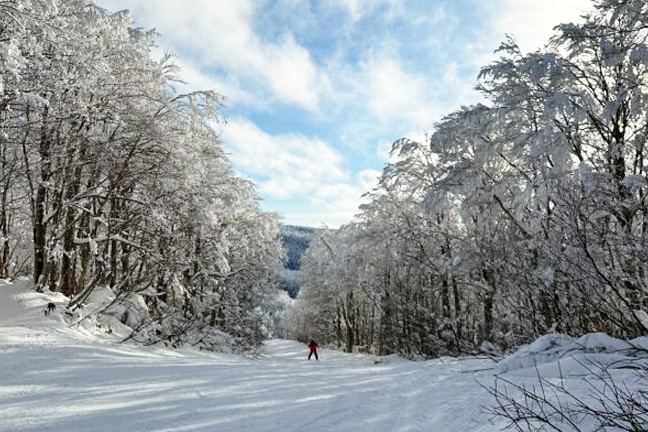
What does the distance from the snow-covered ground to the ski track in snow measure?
1cm

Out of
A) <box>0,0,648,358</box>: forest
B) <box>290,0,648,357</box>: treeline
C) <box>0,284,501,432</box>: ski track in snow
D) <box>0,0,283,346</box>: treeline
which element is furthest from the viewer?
<box>0,0,283,346</box>: treeline

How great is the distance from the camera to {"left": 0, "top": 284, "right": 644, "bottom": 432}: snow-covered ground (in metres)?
4.13

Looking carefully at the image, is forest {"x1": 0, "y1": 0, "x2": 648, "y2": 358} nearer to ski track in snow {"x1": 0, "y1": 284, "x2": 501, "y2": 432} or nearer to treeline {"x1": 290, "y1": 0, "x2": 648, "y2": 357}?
treeline {"x1": 290, "y1": 0, "x2": 648, "y2": 357}

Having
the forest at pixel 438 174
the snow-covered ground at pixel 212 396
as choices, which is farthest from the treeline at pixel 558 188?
the snow-covered ground at pixel 212 396

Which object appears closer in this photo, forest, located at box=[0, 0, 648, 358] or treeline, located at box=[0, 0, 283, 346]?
forest, located at box=[0, 0, 648, 358]

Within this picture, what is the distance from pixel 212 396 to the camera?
5.21m

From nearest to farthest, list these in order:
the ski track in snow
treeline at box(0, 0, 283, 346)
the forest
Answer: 1. the ski track in snow
2. the forest
3. treeline at box(0, 0, 283, 346)

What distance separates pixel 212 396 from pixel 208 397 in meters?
0.07

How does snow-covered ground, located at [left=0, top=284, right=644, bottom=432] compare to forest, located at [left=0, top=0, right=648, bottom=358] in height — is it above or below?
below

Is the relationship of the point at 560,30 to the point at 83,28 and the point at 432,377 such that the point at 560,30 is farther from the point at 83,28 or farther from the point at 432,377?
the point at 83,28

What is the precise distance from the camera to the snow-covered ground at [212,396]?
4129 millimetres

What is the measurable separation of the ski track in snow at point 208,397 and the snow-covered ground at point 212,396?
1 centimetres

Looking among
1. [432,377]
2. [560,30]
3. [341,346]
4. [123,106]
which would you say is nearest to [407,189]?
[560,30]

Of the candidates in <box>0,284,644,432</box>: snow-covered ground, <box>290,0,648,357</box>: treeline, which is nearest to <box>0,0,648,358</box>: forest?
<box>290,0,648,357</box>: treeline
